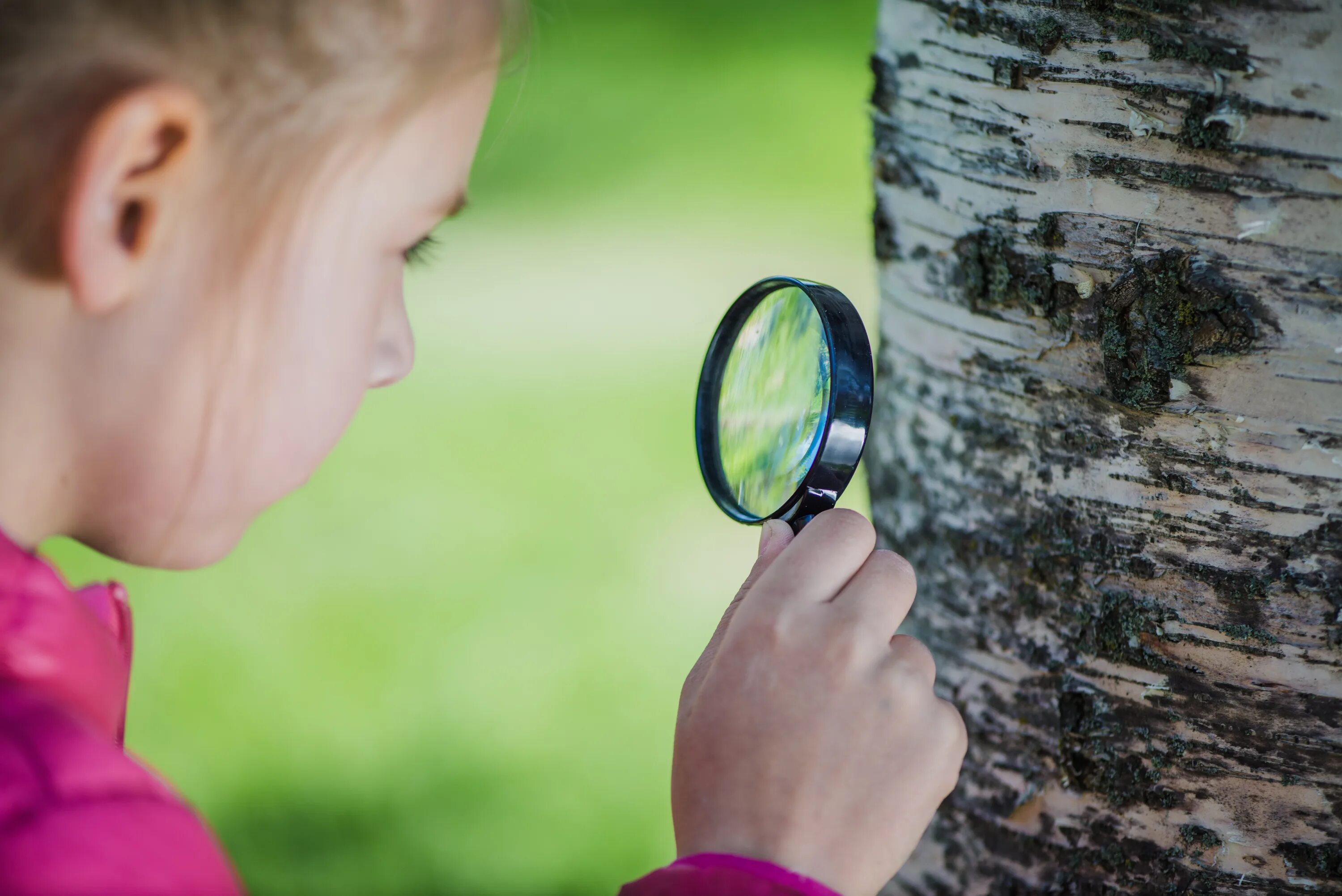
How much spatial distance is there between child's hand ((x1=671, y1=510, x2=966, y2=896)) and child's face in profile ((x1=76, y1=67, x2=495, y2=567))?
55 cm

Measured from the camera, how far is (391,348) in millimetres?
1432

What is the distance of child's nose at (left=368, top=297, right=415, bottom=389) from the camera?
1.40 m

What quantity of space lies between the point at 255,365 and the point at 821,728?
72 centimetres

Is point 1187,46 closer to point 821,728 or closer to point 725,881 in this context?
point 821,728

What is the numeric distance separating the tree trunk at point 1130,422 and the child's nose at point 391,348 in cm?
71

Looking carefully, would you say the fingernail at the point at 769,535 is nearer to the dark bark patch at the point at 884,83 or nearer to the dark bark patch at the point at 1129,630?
the dark bark patch at the point at 1129,630

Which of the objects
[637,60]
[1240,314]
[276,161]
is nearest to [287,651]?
[276,161]

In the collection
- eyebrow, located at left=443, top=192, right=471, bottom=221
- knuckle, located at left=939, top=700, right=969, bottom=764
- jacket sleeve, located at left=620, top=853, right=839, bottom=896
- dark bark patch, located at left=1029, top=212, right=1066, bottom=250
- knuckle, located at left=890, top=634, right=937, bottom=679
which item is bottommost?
jacket sleeve, located at left=620, top=853, right=839, bottom=896

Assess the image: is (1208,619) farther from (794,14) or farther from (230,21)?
(794,14)

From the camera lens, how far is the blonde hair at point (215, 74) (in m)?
1.08

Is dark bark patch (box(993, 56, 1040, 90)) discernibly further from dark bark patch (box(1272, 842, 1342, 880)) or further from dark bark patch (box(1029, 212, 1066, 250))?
dark bark patch (box(1272, 842, 1342, 880))

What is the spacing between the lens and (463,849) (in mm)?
3123

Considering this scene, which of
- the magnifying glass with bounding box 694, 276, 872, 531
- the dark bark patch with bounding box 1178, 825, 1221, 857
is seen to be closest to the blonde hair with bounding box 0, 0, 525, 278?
the magnifying glass with bounding box 694, 276, 872, 531

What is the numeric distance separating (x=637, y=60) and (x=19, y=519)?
8455mm
